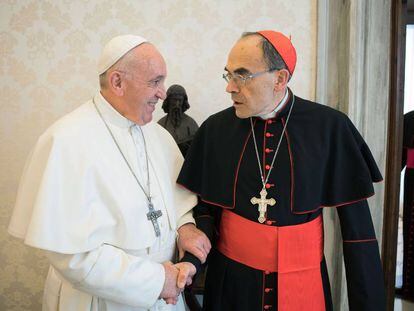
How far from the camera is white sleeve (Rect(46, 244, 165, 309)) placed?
1426mm

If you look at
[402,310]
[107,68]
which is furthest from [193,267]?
[402,310]

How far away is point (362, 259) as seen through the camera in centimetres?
169

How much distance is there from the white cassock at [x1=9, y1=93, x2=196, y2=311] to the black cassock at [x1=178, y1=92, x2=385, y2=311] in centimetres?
24

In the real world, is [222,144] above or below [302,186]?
above

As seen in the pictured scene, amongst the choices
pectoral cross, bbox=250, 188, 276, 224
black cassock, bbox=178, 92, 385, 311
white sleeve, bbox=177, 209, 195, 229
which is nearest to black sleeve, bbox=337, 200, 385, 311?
black cassock, bbox=178, 92, 385, 311

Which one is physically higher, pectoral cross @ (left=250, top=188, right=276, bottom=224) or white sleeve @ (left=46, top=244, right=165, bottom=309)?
pectoral cross @ (left=250, top=188, right=276, bottom=224)

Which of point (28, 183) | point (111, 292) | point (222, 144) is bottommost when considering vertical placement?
point (111, 292)

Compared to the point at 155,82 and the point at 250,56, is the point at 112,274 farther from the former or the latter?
the point at 250,56

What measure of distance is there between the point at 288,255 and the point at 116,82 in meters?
1.06

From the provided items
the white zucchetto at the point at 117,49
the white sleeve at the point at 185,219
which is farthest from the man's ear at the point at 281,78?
the white sleeve at the point at 185,219

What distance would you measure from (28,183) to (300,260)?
1.22 metres

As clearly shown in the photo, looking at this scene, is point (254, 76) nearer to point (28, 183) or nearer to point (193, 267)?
point (193, 267)

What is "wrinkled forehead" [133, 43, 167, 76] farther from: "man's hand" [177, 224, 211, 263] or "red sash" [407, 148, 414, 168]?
"red sash" [407, 148, 414, 168]

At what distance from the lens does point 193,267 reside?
1635 mm
